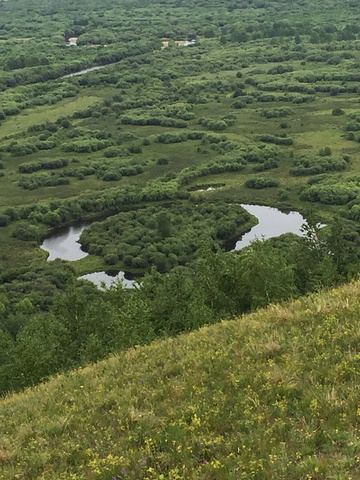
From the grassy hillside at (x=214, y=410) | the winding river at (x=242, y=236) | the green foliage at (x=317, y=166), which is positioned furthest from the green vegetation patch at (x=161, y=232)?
the grassy hillside at (x=214, y=410)

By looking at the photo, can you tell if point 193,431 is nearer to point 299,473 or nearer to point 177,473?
point 177,473

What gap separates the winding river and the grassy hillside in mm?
79324

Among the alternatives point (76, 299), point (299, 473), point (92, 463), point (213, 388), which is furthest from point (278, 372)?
point (76, 299)

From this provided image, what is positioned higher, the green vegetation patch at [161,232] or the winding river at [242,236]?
the green vegetation patch at [161,232]

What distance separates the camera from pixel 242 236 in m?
112

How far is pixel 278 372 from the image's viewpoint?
1759cm

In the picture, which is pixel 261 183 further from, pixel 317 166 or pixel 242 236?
pixel 242 236

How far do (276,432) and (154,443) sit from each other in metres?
2.94

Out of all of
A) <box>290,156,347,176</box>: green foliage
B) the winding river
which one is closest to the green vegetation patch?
the winding river

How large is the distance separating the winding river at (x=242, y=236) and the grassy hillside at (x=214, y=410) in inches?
3123

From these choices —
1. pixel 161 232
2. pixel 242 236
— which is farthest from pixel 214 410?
pixel 242 236

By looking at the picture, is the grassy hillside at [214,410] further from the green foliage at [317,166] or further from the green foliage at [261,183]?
the green foliage at [317,166]

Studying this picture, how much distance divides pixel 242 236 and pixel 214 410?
96247 mm

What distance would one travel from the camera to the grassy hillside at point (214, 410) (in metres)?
14.4
